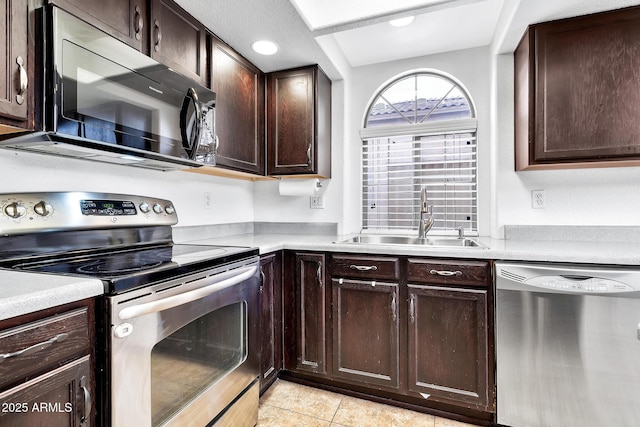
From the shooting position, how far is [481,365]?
65.0 inches

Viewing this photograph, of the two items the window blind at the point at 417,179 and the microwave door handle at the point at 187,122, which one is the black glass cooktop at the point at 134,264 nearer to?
the microwave door handle at the point at 187,122

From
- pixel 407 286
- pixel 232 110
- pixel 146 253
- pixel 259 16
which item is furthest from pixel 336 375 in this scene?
pixel 259 16

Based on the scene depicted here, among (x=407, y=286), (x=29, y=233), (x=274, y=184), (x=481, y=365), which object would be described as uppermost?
(x=274, y=184)

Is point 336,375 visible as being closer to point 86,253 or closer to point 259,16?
point 86,253

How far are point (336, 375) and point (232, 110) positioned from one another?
5.61ft

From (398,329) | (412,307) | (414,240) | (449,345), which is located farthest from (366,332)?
(414,240)

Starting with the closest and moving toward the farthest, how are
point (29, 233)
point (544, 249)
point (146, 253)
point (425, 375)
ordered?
point (29, 233) → point (146, 253) → point (544, 249) → point (425, 375)

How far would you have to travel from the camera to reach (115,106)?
48.4 inches

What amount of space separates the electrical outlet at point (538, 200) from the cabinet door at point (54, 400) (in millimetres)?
2364

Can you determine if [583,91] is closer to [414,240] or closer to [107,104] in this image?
[414,240]

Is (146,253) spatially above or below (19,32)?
below

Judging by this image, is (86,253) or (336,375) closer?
(86,253)

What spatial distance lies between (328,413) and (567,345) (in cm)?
122

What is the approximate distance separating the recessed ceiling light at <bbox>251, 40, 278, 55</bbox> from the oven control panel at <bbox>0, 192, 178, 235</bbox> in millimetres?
1098
